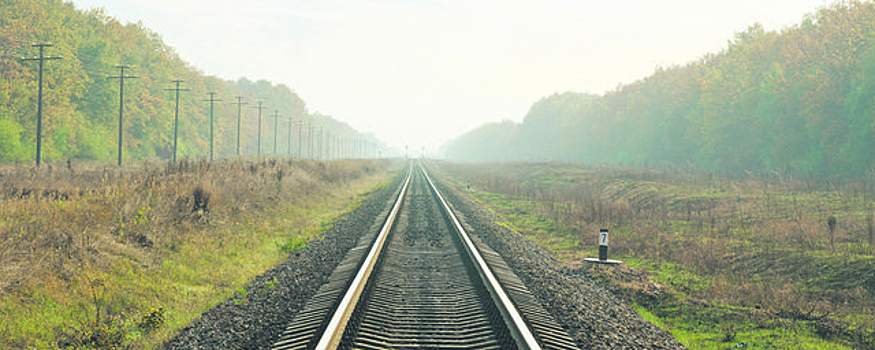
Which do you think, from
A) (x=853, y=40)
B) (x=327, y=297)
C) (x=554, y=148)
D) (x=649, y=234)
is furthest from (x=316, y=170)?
(x=554, y=148)

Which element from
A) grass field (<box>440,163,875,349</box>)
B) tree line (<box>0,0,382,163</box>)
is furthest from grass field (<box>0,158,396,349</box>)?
tree line (<box>0,0,382,163</box>)

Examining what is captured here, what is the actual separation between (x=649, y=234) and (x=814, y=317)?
702 centimetres

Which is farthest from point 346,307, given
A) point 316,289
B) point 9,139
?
point 9,139

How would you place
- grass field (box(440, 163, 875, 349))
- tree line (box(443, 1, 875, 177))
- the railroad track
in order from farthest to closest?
tree line (box(443, 1, 875, 177)) < grass field (box(440, 163, 875, 349)) < the railroad track

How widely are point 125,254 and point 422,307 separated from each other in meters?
5.53

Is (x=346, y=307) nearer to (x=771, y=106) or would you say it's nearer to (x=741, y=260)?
(x=741, y=260)

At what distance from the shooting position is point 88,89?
54344mm

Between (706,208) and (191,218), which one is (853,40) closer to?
(706,208)

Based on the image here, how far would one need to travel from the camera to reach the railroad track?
5.40m

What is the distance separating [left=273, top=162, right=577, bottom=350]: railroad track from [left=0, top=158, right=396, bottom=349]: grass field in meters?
1.85

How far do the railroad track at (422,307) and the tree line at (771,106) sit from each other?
24.2 metres

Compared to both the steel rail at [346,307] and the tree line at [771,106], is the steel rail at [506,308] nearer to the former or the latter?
the steel rail at [346,307]

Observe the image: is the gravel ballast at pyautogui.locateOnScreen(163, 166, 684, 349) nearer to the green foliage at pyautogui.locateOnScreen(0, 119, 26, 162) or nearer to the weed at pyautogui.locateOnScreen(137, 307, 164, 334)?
the weed at pyautogui.locateOnScreen(137, 307, 164, 334)

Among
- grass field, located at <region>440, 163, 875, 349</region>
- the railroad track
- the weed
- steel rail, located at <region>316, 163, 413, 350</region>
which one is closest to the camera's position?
steel rail, located at <region>316, 163, 413, 350</region>
